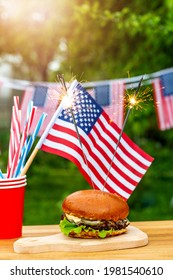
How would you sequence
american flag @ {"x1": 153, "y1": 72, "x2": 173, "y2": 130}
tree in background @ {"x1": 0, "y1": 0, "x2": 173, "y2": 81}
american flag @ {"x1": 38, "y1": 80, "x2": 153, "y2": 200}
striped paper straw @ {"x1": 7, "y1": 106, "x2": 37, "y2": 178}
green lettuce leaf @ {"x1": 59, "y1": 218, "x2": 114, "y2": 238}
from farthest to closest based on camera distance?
tree in background @ {"x1": 0, "y1": 0, "x2": 173, "y2": 81} < american flag @ {"x1": 153, "y1": 72, "x2": 173, "y2": 130} < american flag @ {"x1": 38, "y1": 80, "x2": 153, "y2": 200} < striped paper straw @ {"x1": 7, "y1": 106, "x2": 37, "y2": 178} < green lettuce leaf @ {"x1": 59, "y1": 218, "x2": 114, "y2": 238}

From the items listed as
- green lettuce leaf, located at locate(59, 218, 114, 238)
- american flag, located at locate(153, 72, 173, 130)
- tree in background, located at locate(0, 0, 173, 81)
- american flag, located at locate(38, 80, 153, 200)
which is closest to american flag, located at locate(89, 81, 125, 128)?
american flag, located at locate(153, 72, 173, 130)

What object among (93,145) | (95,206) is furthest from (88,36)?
(95,206)

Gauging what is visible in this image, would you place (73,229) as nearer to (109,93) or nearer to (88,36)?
(109,93)

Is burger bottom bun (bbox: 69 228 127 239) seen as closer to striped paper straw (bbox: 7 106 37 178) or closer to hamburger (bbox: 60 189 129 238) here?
hamburger (bbox: 60 189 129 238)

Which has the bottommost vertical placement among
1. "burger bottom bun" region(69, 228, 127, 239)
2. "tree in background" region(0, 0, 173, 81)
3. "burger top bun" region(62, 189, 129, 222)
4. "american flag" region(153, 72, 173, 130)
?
"burger bottom bun" region(69, 228, 127, 239)

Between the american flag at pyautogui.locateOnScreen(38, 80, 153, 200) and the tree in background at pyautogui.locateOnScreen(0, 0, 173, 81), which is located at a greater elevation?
the tree in background at pyautogui.locateOnScreen(0, 0, 173, 81)

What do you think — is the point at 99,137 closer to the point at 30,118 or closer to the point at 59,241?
the point at 30,118
